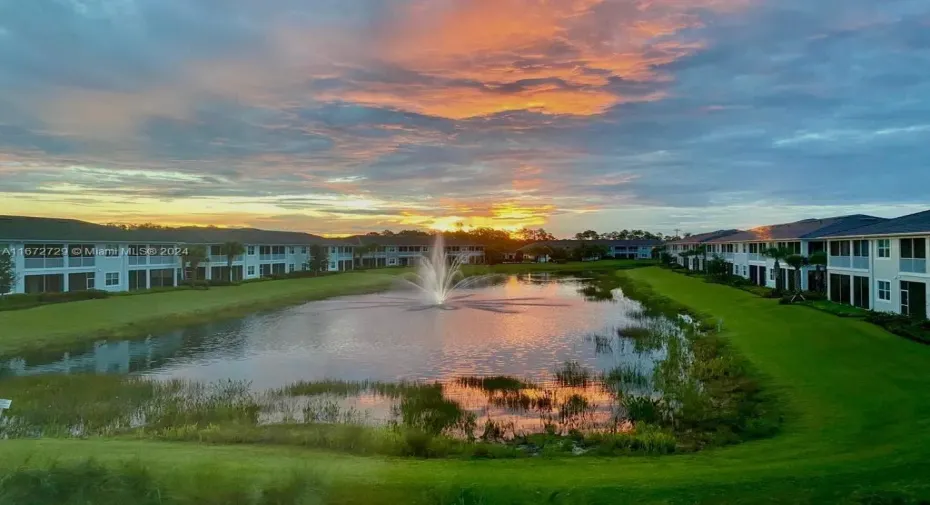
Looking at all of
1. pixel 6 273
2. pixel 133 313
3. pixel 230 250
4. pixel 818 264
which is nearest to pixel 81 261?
pixel 6 273

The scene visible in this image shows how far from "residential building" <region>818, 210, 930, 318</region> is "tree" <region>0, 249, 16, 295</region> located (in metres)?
52.1

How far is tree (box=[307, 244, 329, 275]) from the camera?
9381 cm

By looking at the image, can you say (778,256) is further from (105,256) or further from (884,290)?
(105,256)

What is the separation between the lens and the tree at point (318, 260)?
3693 inches

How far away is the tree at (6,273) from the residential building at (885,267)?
52076 millimetres

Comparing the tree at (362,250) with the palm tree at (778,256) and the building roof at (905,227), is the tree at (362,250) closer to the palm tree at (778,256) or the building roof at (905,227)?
the palm tree at (778,256)

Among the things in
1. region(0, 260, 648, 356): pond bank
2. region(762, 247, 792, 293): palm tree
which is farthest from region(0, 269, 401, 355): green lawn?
region(762, 247, 792, 293): palm tree

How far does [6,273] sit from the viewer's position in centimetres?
4312

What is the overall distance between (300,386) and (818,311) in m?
28.4

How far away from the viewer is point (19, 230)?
49250 millimetres

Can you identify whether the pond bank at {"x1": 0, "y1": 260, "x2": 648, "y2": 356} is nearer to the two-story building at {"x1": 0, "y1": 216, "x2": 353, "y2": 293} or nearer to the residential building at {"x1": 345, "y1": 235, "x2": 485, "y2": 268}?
the two-story building at {"x1": 0, "y1": 216, "x2": 353, "y2": 293}

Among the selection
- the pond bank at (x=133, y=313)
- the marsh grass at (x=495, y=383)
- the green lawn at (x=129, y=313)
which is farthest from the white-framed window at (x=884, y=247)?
the green lawn at (x=129, y=313)

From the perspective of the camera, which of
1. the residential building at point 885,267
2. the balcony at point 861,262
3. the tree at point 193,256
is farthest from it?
the tree at point 193,256

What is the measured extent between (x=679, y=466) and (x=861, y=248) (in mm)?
33874
